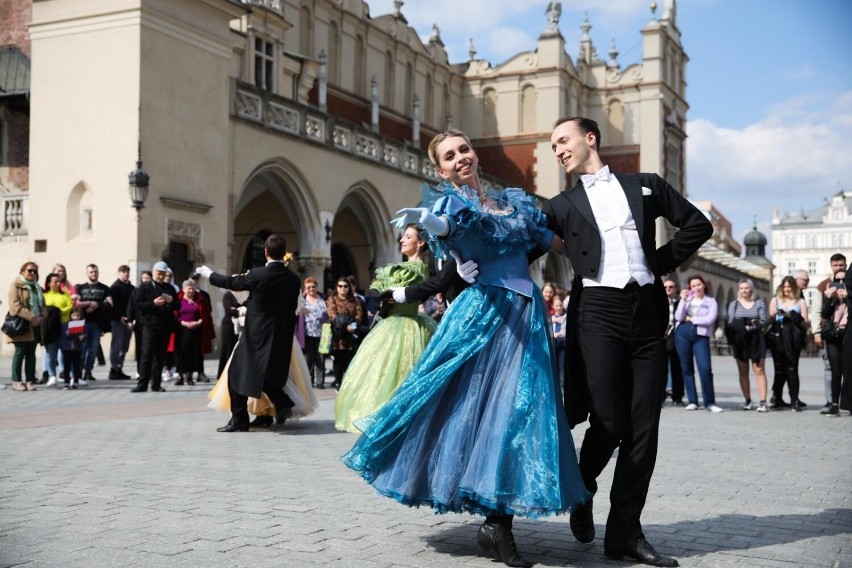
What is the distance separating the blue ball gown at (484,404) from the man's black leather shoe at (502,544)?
9 centimetres

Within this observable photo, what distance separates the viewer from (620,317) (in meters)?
4.54

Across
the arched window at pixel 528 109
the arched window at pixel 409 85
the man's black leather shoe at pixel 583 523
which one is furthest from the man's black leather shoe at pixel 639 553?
the arched window at pixel 528 109

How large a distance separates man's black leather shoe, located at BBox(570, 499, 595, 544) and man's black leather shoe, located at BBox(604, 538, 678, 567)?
23 cm

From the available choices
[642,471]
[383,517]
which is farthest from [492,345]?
[383,517]

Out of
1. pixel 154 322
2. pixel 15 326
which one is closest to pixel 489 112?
pixel 154 322

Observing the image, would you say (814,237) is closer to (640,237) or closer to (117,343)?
(117,343)

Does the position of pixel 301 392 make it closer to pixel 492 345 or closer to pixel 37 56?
pixel 492 345

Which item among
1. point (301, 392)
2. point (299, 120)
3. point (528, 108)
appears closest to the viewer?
point (301, 392)

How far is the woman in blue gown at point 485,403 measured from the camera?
4258mm

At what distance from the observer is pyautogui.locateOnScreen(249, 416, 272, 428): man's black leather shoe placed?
32.6ft

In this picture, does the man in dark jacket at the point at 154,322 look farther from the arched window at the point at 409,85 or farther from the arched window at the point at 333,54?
the arched window at the point at 409,85

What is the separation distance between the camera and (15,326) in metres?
13.4

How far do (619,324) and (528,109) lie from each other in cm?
4711

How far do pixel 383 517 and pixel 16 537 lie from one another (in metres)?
1.75
